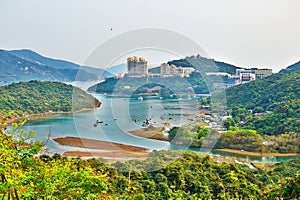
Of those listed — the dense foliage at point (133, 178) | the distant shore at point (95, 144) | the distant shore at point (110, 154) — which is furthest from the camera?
the distant shore at point (95, 144)

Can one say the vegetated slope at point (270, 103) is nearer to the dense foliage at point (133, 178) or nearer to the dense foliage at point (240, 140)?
the dense foliage at point (240, 140)

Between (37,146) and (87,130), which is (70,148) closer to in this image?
(87,130)

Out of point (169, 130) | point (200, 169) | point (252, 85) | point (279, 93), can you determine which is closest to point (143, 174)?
point (200, 169)

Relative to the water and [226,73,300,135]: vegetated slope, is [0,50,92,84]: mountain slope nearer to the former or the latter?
the water

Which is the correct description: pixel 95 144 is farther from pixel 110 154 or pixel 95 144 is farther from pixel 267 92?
pixel 267 92

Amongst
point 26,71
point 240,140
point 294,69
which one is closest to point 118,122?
point 240,140

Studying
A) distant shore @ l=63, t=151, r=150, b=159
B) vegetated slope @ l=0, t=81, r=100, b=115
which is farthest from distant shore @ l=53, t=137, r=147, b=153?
vegetated slope @ l=0, t=81, r=100, b=115

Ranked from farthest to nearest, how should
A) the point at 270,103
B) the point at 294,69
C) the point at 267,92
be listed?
1. the point at 294,69
2. the point at 267,92
3. the point at 270,103

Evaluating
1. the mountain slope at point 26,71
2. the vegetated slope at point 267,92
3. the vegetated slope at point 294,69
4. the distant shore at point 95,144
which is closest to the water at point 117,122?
the distant shore at point 95,144
